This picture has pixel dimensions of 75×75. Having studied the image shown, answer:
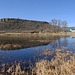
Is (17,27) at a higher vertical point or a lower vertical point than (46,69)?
higher

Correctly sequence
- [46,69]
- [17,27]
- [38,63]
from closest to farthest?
[46,69] < [38,63] < [17,27]

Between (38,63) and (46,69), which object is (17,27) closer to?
(38,63)

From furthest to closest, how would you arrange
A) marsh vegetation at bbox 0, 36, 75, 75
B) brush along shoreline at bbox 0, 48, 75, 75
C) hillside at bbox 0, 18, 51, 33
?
hillside at bbox 0, 18, 51, 33
marsh vegetation at bbox 0, 36, 75, 75
brush along shoreline at bbox 0, 48, 75, 75

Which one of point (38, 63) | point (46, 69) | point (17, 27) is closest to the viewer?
point (46, 69)

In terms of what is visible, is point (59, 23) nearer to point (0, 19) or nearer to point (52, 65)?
point (52, 65)

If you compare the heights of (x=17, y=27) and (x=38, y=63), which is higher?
(x=17, y=27)

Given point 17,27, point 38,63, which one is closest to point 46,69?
point 38,63

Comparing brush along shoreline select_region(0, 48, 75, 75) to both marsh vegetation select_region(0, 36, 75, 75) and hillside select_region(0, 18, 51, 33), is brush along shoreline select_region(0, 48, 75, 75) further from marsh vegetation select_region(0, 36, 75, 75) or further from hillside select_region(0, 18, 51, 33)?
hillside select_region(0, 18, 51, 33)

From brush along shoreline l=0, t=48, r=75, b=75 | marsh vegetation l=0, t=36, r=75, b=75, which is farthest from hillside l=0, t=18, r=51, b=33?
brush along shoreline l=0, t=48, r=75, b=75

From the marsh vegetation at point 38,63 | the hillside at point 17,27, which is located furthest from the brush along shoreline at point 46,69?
the hillside at point 17,27

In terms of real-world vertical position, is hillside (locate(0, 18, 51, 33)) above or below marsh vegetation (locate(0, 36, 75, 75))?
above

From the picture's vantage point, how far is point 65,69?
6293 mm

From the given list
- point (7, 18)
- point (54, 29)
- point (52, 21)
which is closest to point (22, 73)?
point (54, 29)

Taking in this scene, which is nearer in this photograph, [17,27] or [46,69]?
[46,69]
